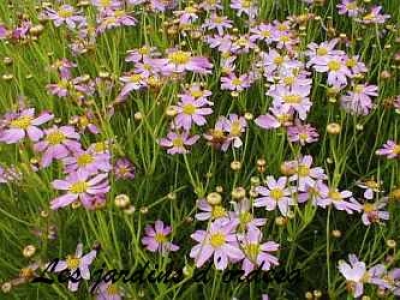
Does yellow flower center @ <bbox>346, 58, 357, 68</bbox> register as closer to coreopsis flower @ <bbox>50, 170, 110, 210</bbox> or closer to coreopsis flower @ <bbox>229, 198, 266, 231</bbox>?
coreopsis flower @ <bbox>229, 198, 266, 231</bbox>

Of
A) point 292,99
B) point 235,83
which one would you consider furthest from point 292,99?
point 235,83

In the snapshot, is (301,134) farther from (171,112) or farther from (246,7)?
(246,7)

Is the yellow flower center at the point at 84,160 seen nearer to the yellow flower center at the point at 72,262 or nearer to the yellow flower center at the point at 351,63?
the yellow flower center at the point at 72,262

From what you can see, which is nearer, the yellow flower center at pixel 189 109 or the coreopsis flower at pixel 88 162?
the coreopsis flower at pixel 88 162

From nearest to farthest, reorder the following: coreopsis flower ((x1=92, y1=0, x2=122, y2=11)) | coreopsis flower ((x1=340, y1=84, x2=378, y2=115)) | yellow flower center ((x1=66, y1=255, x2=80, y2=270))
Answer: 1. yellow flower center ((x1=66, y1=255, x2=80, y2=270))
2. coreopsis flower ((x1=340, y1=84, x2=378, y2=115))
3. coreopsis flower ((x1=92, y1=0, x2=122, y2=11))

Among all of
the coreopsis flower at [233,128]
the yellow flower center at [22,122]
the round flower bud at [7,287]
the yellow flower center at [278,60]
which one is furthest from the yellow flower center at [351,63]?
the round flower bud at [7,287]

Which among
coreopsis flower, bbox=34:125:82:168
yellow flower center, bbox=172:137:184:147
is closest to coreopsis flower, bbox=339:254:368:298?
yellow flower center, bbox=172:137:184:147
